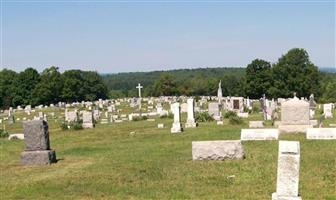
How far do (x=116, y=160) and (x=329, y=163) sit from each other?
688cm

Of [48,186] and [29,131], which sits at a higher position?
[29,131]

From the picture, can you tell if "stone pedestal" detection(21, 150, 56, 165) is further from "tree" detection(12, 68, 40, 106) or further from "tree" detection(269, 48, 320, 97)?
"tree" detection(12, 68, 40, 106)

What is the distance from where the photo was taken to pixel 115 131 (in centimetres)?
2981

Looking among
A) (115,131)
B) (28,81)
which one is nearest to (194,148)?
(115,131)

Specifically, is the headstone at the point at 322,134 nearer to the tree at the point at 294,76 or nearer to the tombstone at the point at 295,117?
the tombstone at the point at 295,117

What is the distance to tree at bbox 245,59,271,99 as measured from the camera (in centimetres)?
8425

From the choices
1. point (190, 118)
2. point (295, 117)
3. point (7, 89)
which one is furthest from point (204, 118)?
point (7, 89)

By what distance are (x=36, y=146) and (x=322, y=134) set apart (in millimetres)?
10613

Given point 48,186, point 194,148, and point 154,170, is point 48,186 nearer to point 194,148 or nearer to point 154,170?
point 154,170

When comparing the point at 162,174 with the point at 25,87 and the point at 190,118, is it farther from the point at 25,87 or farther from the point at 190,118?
the point at 25,87

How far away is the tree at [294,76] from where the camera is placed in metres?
80.2

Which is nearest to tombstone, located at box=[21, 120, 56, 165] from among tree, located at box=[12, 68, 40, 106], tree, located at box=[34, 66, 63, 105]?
tree, located at box=[34, 66, 63, 105]

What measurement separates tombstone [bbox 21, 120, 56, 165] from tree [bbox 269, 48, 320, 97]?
66.2 m

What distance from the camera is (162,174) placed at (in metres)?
14.2
